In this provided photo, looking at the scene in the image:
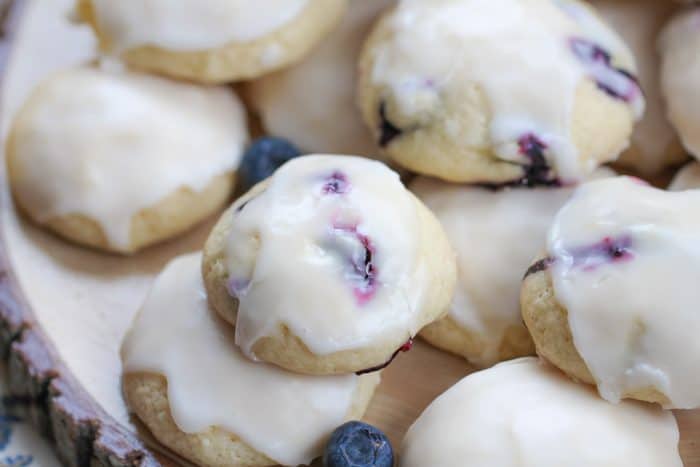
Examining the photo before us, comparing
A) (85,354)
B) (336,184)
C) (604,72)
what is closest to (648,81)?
(604,72)

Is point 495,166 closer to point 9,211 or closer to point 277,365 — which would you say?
point 277,365

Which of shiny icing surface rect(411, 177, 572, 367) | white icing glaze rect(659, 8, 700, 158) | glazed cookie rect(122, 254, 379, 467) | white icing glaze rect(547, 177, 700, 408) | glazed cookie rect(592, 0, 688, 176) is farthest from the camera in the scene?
glazed cookie rect(592, 0, 688, 176)

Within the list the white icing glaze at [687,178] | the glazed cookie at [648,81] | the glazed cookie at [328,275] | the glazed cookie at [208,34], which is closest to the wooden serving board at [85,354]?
the glazed cookie at [328,275]

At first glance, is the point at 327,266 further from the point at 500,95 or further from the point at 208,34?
the point at 208,34

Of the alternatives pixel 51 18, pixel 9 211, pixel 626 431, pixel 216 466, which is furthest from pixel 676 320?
pixel 51 18

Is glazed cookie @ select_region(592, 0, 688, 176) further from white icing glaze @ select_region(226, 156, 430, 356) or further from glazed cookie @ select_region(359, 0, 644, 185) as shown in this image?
white icing glaze @ select_region(226, 156, 430, 356)

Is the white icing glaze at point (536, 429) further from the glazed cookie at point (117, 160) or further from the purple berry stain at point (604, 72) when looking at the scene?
the glazed cookie at point (117, 160)

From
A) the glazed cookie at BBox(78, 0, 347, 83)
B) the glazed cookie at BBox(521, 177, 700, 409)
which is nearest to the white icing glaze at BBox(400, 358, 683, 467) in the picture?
the glazed cookie at BBox(521, 177, 700, 409)

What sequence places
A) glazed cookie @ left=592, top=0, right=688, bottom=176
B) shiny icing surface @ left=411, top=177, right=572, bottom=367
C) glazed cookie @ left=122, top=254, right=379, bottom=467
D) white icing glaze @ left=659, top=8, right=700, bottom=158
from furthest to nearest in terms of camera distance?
glazed cookie @ left=592, top=0, right=688, bottom=176 → white icing glaze @ left=659, top=8, right=700, bottom=158 → shiny icing surface @ left=411, top=177, right=572, bottom=367 → glazed cookie @ left=122, top=254, right=379, bottom=467
